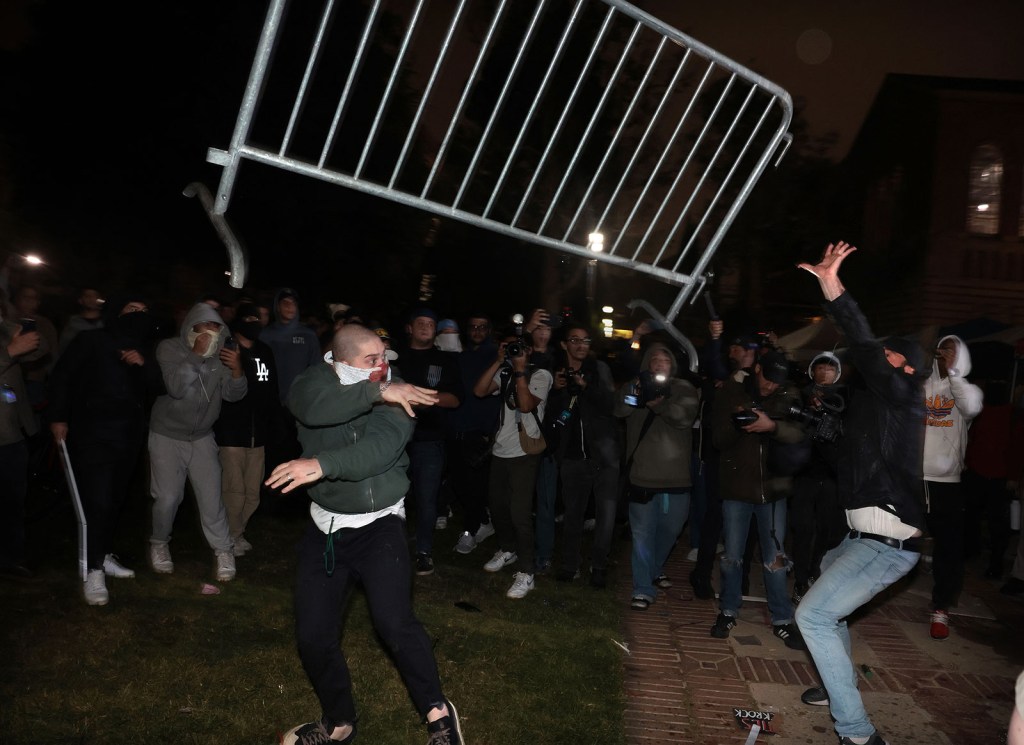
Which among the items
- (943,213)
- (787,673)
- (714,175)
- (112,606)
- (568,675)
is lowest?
(112,606)

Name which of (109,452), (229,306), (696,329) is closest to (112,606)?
(109,452)

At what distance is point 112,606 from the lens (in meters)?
5.71

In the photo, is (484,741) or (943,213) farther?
(943,213)

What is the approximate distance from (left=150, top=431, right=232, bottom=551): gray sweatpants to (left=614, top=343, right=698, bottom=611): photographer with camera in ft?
10.4

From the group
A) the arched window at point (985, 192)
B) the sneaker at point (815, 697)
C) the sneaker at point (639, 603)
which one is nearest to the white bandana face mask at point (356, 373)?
the sneaker at point (815, 697)

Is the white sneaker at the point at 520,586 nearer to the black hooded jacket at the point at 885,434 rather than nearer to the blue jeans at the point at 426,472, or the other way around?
the blue jeans at the point at 426,472

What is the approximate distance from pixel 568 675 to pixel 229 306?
18.9ft

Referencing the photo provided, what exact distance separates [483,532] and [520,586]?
1.83 meters

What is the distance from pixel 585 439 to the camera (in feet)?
22.8

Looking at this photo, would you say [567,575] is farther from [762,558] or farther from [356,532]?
[356,532]

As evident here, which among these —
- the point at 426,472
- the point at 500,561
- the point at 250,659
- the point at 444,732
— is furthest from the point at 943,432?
the point at 250,659

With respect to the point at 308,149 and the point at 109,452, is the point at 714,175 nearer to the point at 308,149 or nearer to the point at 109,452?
the point at 308,149

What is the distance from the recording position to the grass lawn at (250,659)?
4277 mm

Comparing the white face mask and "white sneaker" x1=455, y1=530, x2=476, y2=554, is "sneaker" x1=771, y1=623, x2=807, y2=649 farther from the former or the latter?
the white face mask
